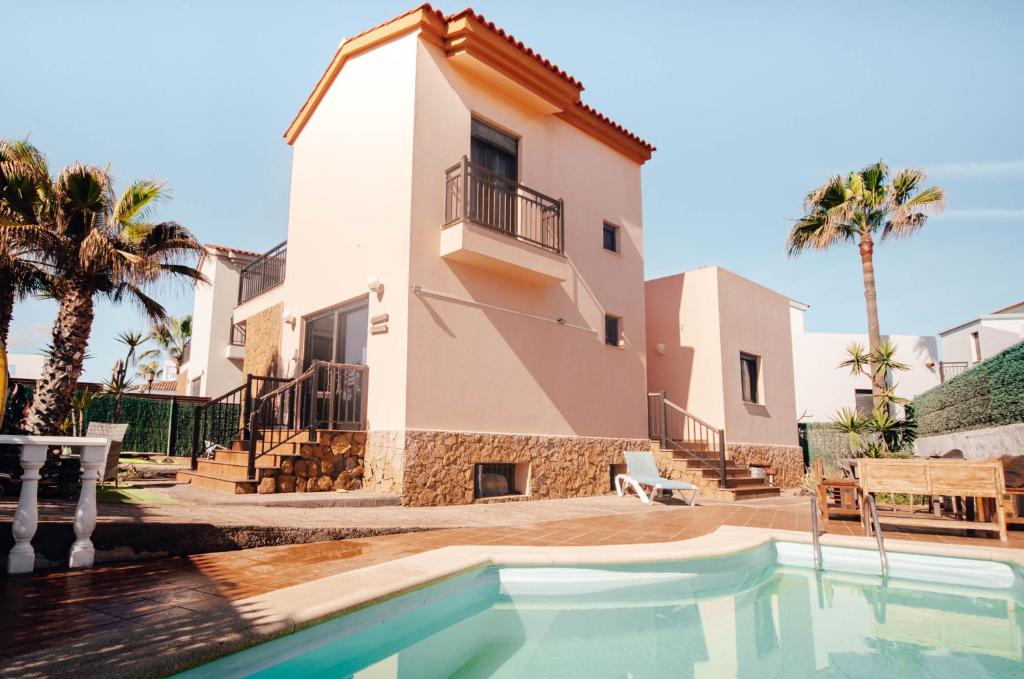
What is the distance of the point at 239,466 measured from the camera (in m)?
8.42

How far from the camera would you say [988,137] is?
15.2 m

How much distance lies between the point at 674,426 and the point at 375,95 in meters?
9.45

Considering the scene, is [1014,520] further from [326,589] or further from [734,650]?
[326,589]

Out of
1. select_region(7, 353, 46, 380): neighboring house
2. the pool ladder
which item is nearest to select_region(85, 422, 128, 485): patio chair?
the pool ladder

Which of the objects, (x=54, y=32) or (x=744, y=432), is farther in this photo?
(x=744, y=432)

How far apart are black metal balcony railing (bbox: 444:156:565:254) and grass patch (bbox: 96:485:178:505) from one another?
5.37 metres

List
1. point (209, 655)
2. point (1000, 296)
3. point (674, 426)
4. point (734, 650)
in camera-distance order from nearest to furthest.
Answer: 1. point (209, 655)
2. point (734, 650)
3. point (674, 426)
4. point (1000, 296)

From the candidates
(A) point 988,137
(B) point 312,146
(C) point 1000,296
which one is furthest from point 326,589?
(C) point 1000,296

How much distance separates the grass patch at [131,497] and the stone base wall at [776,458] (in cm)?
1132

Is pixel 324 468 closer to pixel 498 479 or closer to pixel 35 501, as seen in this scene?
pixel 498 479

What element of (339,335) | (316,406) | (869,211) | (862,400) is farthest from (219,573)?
(862,400)

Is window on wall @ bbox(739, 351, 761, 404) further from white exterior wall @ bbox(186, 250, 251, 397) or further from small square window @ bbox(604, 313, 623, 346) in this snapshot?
white exterior wall @ bbox(186, 250, 251, 397)

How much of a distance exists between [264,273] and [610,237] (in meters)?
7.97

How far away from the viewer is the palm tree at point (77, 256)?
28.7 ft
